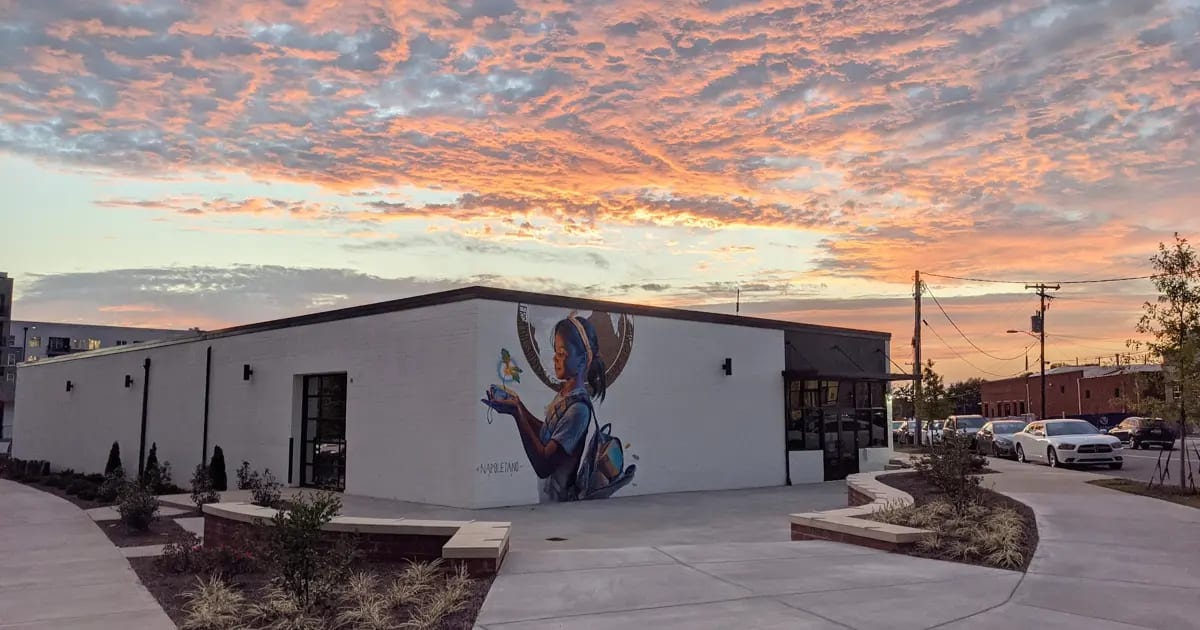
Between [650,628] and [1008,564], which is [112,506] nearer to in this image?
[650,628]

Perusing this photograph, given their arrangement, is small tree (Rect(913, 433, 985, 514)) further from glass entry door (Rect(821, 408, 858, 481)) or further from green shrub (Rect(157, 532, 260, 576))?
glass entry door (Rect(821, 408, 858, 481))

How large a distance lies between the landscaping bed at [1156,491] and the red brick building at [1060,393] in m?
54.6

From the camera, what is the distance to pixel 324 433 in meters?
21.0

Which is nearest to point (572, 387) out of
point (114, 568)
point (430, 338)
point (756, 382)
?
point (430, 338)

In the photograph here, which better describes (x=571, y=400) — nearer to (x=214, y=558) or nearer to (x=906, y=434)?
(x=214, y=558)

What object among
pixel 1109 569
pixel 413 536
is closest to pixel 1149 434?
pixel 1109 569

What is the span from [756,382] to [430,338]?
10067mm

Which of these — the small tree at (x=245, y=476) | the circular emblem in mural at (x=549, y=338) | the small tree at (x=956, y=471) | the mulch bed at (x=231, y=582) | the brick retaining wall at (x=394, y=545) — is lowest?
the small tree at (x=245, y=476)

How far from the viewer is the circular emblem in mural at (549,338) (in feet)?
59.8

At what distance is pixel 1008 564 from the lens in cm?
909

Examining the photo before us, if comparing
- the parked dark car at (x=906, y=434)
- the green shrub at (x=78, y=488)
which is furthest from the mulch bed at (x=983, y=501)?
the parked dark car at (x=906, y=434)

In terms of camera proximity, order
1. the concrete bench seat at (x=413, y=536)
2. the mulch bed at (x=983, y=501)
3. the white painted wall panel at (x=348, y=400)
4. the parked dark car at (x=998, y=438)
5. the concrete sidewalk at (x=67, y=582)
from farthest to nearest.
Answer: the parked dark car at (x=998, y=438) → the white painted wall panel at (x=348, y=400) → the mulch bed at (x=983, y=501) → the concrete bench seat at (x=413, y=536) → the concrete sidewalk at (x=67, y=582)

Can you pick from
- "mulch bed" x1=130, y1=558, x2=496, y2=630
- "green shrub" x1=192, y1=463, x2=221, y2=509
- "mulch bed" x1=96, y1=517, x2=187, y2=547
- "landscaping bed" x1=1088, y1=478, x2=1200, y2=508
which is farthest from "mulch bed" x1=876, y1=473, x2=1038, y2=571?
"green shrub" x1=192, y1=463, x2=221, y2=509

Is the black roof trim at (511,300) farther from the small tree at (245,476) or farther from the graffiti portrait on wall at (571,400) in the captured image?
the small tree at (245,476)
